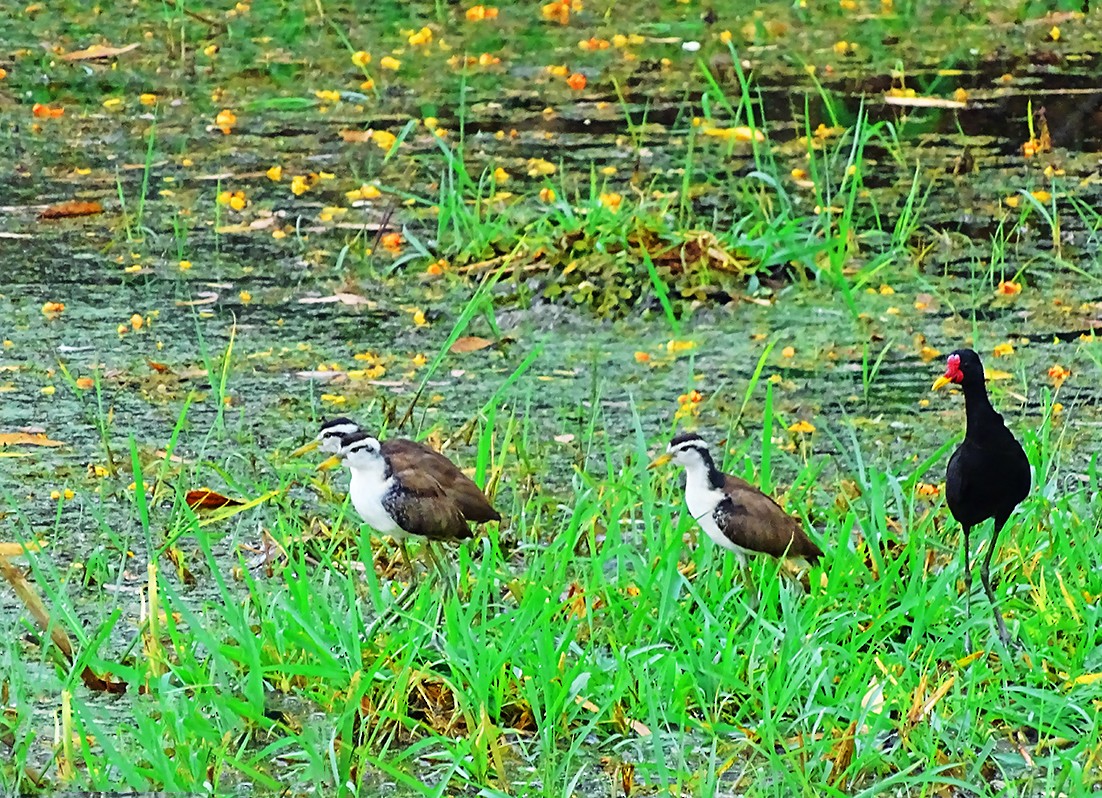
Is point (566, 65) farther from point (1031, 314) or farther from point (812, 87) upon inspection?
point (1031, 314)

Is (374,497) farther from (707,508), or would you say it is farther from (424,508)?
(707,508)

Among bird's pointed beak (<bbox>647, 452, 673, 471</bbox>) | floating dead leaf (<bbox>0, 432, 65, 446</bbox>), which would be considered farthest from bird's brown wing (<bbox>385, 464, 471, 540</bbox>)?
floating dead leaf (<bbox>0, 432, 65, 446</bbox>)

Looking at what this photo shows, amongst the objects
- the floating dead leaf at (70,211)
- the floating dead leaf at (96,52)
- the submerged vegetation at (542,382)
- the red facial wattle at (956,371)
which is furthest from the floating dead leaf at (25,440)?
the floating dead leaf at (96,52)

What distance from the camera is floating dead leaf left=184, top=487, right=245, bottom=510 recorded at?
5160mm

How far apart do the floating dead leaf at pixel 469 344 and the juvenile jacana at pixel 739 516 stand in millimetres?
1687

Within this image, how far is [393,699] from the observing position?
13.3ft

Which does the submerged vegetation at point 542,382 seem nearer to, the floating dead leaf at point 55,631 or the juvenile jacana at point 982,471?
the floating dead leaf at point 55,631

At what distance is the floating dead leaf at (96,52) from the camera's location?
9352mm

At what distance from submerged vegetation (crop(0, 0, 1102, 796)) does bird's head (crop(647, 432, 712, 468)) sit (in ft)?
0.40

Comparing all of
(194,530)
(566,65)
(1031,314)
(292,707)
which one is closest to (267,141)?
(566,65)

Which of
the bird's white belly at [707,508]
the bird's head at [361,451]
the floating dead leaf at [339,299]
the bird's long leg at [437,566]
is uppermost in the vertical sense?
the bird's head at [361,451]

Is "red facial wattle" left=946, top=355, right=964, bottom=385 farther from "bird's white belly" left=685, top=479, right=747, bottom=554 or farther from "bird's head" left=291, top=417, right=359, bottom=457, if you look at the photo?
"bird's head" left=291, top=417, right=359, bottom=457

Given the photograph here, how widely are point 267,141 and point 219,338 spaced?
6.86 ft

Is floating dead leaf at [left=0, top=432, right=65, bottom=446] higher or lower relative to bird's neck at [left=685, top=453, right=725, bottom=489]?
lower
